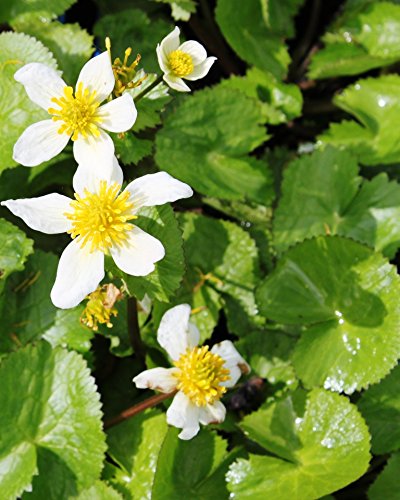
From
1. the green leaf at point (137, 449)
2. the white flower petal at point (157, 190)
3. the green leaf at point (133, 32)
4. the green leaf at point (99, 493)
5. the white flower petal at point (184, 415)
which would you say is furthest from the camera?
the green leaf at point (133, 32)

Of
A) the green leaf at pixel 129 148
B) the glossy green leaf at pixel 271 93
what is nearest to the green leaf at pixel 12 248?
the green leaf at pixel 129 148

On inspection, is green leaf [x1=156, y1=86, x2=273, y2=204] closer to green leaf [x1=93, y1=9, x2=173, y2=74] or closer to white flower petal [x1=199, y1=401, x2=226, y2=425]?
green leaf [x1=93, y1=9, x2=173, y2=74]

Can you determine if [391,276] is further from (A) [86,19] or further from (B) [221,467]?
(A) [86,19]

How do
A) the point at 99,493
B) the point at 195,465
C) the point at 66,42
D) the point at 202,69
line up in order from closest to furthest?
the point at 202,69
the point at 99,493
the point at 195,465
the point at 66,42

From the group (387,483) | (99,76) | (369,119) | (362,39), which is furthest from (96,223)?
(362,39)

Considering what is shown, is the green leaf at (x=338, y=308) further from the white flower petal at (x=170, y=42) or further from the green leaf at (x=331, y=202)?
the white flower petal at (x=170, y=42)

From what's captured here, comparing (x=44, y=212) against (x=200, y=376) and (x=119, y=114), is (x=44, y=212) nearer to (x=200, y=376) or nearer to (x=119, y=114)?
(x=119, y=114)

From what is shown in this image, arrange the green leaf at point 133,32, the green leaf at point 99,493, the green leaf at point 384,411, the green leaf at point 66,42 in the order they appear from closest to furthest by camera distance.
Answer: the green leaf at point 99,493, the green leaf at point 384,411, the green leaf at point 66,42, the green leaf at point 133,32
